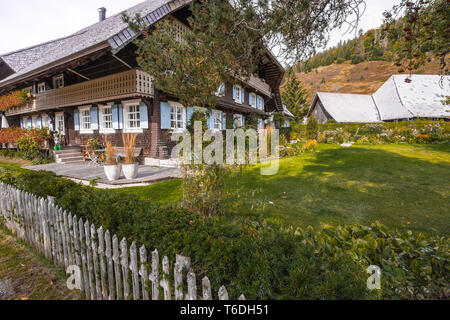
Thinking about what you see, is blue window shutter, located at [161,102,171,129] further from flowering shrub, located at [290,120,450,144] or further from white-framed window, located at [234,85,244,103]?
flowering shrub, located at [290,120,450,144]

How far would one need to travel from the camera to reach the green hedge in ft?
4.81

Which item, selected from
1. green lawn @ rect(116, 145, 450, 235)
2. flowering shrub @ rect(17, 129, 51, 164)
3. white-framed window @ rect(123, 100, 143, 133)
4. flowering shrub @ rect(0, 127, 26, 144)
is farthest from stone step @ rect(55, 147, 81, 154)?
green lawn @ rect(116, 145, 450, 235)

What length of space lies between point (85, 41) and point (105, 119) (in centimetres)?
423

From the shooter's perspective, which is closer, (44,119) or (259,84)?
(44,119)

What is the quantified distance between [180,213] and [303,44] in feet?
11.8

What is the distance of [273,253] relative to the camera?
5.57 ft

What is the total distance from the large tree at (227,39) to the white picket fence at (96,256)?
8.37 ft

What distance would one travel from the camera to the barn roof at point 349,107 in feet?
98.3

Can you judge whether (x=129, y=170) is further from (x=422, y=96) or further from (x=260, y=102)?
(x=422, y=96)

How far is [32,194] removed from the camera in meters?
3.63

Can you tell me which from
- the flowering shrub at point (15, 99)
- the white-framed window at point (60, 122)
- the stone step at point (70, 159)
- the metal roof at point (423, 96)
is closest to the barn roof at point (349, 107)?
the metal roof at point (423, 96)

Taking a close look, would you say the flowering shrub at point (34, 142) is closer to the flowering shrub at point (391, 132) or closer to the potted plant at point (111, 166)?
the potted plant at point (111, 166)

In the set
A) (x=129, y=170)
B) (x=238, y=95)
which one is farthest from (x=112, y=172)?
(x=238, y=95)

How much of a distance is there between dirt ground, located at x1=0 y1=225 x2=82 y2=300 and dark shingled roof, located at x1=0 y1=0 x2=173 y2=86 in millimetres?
7257
